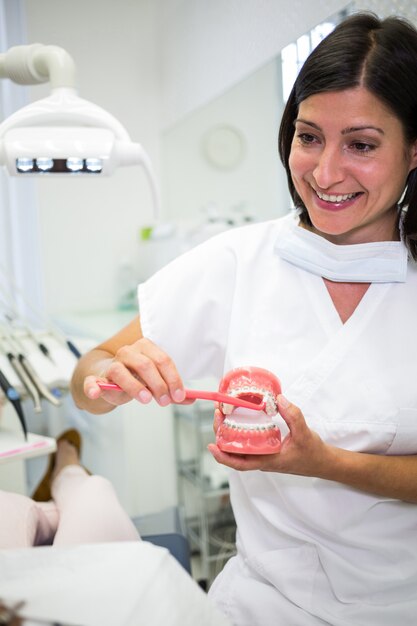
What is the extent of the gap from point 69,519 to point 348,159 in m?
0.79

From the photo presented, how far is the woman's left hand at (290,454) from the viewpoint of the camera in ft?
2.75

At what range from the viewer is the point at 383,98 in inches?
36.2

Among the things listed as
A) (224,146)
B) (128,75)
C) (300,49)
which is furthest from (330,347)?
(224,146)

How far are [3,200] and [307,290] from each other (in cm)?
152

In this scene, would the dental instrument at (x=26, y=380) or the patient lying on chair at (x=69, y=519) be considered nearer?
the patient lying on chair at (x=69, y=519)

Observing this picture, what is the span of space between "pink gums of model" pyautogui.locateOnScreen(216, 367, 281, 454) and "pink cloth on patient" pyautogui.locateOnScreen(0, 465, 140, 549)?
300 millimetres

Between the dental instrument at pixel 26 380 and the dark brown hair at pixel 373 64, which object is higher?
the dark brown hair at pixel 373 64

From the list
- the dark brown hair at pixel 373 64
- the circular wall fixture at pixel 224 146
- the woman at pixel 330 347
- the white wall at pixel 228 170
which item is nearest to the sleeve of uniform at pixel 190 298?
the woman at pixel 330 347

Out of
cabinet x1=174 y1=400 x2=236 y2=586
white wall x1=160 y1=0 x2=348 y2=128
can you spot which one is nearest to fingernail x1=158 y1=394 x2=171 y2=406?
white wall x1=160 y1=0 x2=348 y2=128

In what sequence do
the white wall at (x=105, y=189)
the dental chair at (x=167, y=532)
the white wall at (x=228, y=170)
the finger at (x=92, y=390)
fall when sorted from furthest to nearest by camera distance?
the white wall at (x=228, y=170) → the white wall at (x=105, y=189) → the dental chair at (x=167, y=532) → the finger at (x=92, y=390)

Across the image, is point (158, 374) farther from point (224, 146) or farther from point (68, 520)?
point (224, 146)

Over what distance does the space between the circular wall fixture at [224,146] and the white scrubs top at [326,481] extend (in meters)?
1.74

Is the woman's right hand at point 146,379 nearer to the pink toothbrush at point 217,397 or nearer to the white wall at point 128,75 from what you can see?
the pink toothbrush at point 217,397

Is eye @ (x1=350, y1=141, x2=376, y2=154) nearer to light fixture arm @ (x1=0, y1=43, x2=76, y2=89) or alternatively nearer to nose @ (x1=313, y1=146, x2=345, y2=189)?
nose @ (x1=313, y1=146, x2=345, y2=189)
